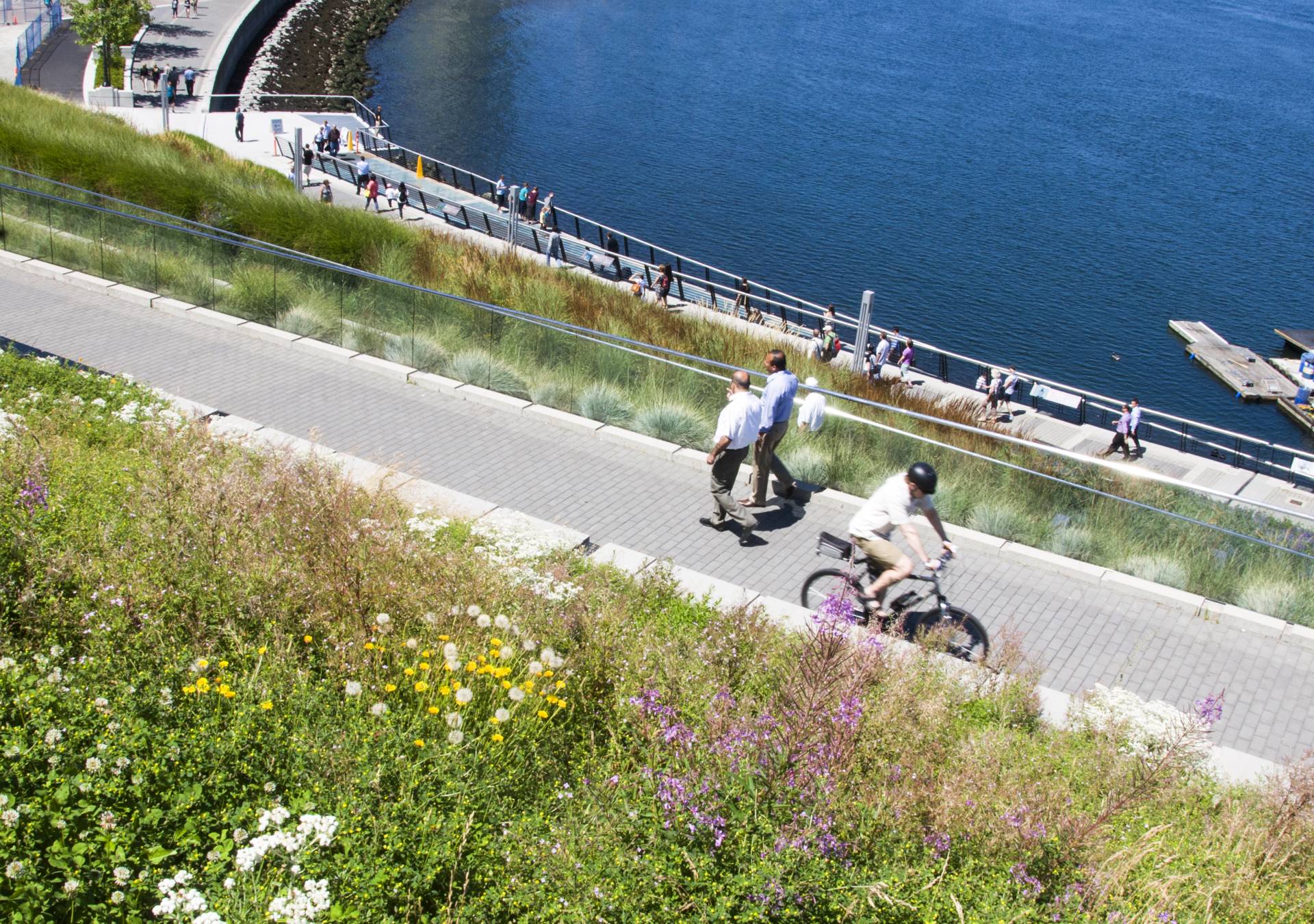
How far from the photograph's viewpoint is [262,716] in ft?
18.6

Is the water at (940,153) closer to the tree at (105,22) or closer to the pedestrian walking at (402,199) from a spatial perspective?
the pedestrian walking at (402,199)

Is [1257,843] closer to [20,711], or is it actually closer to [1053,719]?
[1053,719]

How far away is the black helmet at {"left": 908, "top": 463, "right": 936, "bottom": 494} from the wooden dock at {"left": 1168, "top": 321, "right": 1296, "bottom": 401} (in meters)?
33.6

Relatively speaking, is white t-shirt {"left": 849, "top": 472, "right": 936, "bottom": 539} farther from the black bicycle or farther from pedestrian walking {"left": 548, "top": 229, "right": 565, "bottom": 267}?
pedestrian walking {"left": 548, "top": 229, "right": 565, "bottom": 267}

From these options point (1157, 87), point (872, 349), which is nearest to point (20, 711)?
point (872, 349)

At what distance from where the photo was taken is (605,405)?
12.5m

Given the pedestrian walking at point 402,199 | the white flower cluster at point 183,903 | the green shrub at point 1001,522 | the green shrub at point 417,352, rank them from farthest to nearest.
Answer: the pedestrian walking at point 402,199 < the green shrub at point 417,352 < the green shrub at point 1001,522 < the white flower cluster at point 183,903

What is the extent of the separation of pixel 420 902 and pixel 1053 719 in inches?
180

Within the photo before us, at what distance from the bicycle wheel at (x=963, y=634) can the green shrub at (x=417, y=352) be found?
6964 mm

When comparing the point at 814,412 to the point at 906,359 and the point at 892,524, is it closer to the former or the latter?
the point at 892,524

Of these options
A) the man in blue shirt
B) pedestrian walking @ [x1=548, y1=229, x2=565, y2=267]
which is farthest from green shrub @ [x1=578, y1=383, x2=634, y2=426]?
pedestrian walking @ [x1=548, y1=229, x2=565, y2=267]

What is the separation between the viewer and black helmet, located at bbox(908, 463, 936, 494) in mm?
8062

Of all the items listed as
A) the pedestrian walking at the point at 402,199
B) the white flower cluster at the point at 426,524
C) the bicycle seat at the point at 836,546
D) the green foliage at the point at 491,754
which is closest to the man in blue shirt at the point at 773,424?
the bicycle seat at the point at 836,546

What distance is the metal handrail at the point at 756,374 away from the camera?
→ 10.4 metres
